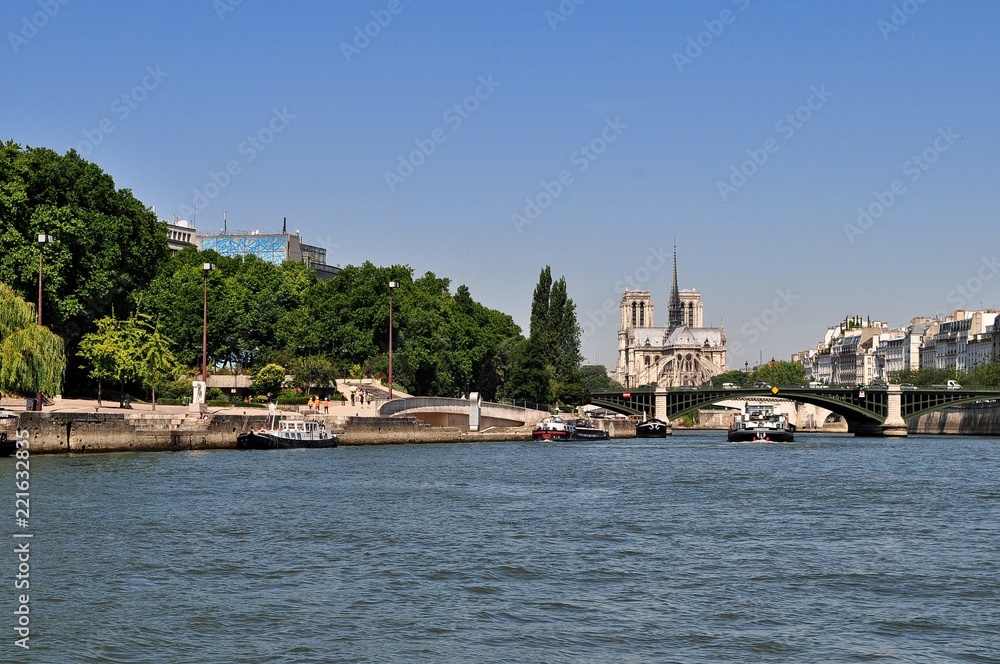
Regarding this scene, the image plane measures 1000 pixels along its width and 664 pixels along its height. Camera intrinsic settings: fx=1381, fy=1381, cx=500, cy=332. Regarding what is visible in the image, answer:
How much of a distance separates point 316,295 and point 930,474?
162 feet

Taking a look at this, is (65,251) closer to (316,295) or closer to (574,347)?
(316,295)

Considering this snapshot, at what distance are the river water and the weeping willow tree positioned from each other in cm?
850

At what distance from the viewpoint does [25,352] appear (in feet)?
160

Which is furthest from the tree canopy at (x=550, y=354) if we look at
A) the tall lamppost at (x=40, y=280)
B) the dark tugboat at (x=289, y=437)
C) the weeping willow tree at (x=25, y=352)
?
the weeping willow tree at (x=25, y=352)

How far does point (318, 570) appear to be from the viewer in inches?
868

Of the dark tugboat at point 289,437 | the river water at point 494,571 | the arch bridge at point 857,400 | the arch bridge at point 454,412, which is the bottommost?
the river water at point 494,571

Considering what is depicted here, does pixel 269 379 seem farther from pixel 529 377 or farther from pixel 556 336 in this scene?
pixel 556 336

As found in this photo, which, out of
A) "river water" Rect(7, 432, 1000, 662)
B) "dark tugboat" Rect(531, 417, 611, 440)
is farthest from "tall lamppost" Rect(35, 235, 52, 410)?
"dark tugboat" Rect(531, 417, 611, 440)

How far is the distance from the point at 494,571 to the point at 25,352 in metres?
31.6

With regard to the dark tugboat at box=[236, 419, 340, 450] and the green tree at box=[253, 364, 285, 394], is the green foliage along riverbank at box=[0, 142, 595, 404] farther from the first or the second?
the dark tugboat at box=[236, 419, 340, 450]

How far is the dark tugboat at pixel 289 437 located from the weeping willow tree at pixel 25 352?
9.50 meters

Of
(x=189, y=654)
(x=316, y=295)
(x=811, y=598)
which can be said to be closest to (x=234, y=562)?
(x=189, y=654)

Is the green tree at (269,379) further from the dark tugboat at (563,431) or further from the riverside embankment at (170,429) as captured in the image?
the dark tugboat at (563,431)

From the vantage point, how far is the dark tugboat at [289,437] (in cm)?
5806
